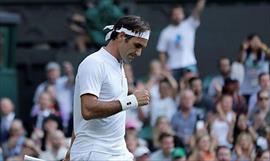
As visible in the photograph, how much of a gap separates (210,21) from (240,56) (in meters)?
2.87

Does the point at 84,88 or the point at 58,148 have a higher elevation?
the point at 84,88

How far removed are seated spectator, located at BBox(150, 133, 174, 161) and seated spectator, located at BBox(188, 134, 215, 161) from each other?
33 centimetres

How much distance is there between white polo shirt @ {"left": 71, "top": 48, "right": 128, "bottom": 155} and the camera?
8680mm

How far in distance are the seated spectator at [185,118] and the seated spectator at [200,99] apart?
490 millimetres

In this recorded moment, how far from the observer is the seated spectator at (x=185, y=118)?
49.9ft

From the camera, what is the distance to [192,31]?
17500mm

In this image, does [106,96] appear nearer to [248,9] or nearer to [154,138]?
[154,138]

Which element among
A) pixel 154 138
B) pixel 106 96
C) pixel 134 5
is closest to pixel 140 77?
pixel 134 5

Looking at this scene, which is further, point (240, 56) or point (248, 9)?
point (248, 9)

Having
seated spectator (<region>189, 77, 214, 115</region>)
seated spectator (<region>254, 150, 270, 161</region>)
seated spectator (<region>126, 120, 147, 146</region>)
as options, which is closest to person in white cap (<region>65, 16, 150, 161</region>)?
seated spectator (<region>254, 150, 270, 161</region>)

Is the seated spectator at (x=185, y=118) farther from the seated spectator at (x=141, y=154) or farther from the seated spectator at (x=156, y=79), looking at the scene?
the seated spectator at (x=141, y=154)

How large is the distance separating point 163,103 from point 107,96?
7459 mm

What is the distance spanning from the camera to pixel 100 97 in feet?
28.7

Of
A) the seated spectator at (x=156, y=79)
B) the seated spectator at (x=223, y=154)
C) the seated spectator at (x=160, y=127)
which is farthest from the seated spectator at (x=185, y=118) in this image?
the seated spectator at (x=223, y=154)
